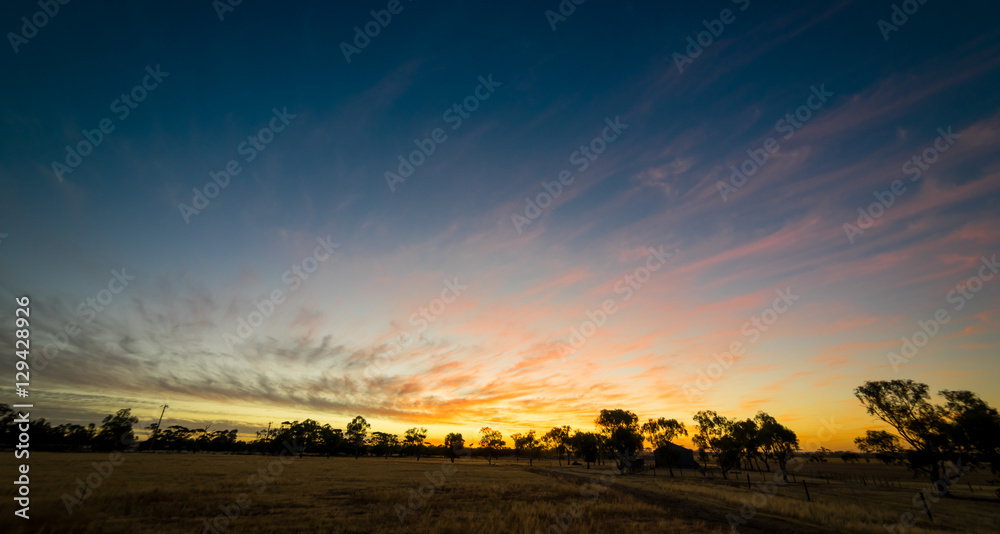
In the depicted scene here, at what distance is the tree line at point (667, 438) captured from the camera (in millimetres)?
41250

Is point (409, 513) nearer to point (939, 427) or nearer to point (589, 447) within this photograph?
point (939, 427)

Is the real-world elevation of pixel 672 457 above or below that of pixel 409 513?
below

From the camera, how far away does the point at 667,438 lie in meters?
102

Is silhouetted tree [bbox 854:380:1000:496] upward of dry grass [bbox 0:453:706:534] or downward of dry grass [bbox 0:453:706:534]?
upward

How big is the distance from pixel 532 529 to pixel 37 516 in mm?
23129

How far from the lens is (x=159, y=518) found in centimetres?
1786

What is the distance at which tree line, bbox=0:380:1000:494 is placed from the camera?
41.2 meters

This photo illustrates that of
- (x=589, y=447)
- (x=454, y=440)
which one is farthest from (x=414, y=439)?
(x=589, y=447)

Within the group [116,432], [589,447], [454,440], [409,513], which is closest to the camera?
[409,513]

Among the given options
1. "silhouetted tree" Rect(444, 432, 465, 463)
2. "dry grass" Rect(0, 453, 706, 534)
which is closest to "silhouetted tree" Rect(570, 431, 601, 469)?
"dry grass" Rect(0, 453, 706, 534)

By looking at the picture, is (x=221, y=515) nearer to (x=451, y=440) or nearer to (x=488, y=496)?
(x=488, y=496)

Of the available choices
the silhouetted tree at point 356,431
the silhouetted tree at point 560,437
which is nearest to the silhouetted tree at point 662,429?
the silhouetted tree at point 560,437

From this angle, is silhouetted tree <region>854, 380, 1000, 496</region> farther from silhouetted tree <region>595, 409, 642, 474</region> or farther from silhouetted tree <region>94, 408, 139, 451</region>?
silhouetted tree <region>94, 408, 139, 451</region>

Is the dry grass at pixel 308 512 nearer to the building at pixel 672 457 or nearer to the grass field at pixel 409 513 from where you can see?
the grass field at pixel 409 513
